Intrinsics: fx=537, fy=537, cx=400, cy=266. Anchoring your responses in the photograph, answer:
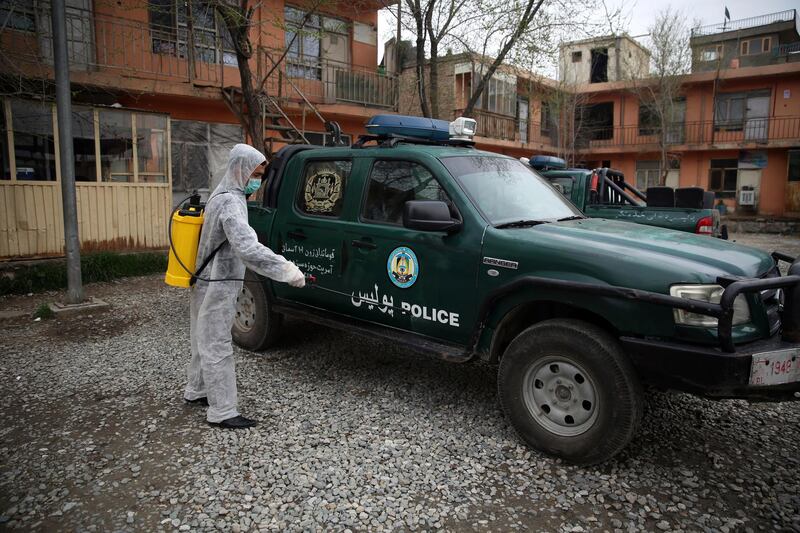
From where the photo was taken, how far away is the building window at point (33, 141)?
895 centimetres

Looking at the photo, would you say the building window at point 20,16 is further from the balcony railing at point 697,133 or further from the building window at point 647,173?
the building window at point 647,173

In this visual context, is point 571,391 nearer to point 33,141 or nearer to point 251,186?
point 251,186

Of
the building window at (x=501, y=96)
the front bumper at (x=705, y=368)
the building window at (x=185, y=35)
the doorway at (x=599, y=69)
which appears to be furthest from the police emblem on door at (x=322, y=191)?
the doorway at (x=599, y=69)

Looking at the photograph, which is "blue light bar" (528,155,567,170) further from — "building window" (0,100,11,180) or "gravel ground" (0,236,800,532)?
"building window" (0,100,11,180)

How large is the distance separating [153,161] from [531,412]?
9465 millimetres

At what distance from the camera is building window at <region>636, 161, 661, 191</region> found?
92.2 feet

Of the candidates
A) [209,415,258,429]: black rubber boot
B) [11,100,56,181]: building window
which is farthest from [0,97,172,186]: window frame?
[209,415,258,429]: black rubber boot

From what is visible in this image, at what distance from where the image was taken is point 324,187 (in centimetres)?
481

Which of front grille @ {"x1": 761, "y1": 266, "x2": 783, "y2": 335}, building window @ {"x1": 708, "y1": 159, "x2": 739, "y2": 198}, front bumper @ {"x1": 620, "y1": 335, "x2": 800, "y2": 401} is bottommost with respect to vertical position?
front bumper @ {"x1": 620, "y1": 335, "x2": 800, "y2": 401}

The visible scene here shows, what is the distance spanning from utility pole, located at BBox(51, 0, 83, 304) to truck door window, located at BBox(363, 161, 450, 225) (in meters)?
4.79

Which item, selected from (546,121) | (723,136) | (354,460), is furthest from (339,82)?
(723,136)

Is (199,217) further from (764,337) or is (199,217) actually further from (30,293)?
(30,293)

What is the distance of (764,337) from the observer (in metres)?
3.05

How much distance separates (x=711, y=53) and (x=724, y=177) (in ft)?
23.0
